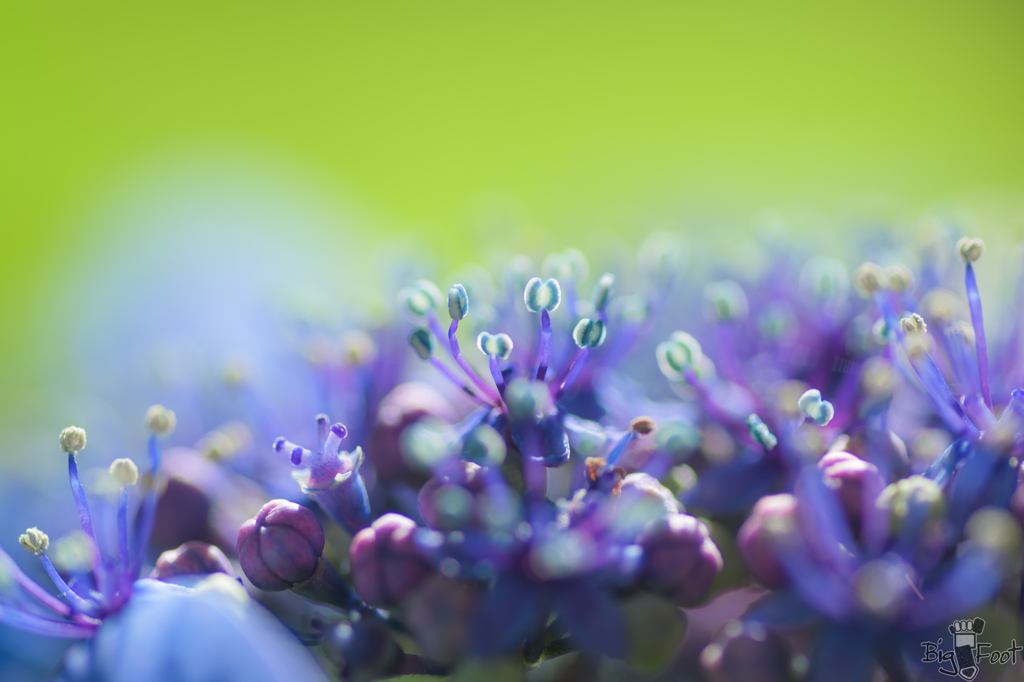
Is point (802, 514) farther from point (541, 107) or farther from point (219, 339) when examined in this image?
point (541, 107)

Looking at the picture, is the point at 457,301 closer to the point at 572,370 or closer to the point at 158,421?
the point at 572,370

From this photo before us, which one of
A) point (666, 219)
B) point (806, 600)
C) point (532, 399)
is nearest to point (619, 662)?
point (806, 600)

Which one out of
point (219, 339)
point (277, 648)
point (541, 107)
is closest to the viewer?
point (277, 648)

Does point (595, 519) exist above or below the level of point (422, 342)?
below

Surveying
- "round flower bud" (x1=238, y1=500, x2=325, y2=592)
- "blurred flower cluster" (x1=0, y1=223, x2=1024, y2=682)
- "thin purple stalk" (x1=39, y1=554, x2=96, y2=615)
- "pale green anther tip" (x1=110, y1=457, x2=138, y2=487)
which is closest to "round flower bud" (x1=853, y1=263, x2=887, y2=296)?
"blurred flower cluster" (x1=0, y1=223, x2=1024, y2=682)

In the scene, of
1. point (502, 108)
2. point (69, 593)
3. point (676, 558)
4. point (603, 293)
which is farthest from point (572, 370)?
point (502, 108)

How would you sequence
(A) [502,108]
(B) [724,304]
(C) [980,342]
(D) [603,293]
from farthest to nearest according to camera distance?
1. (A) [502,108]
2. (B) [724,304]
3. (D) [603,293]
4. (C) [980,342]

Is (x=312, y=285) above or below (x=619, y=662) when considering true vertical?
above
